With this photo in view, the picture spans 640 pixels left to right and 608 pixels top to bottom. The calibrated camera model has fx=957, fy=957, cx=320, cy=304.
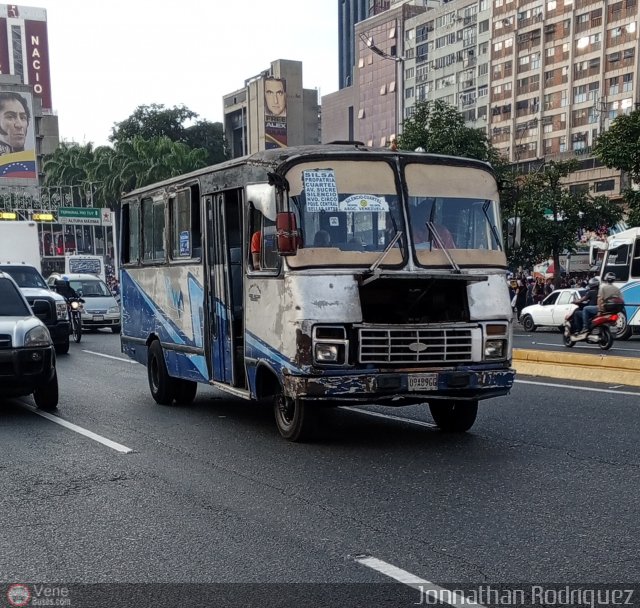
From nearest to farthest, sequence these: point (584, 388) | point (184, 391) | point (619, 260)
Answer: point (184, 391)
point (584, 388)
point (619, 260)

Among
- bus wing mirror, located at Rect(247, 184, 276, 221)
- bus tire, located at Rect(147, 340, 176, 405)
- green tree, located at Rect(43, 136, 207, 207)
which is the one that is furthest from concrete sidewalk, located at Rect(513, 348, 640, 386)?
green tree, located at Rect(43, 136, 207, 207)

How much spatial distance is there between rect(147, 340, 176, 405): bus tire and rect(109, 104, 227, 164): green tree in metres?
91.5

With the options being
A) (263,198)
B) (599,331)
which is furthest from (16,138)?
(263,198)

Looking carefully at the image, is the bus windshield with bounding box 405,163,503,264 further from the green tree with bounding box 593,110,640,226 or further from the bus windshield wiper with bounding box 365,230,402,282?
the green tree with bounding box 593,110,640,226

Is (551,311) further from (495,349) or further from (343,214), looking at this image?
(343,214)

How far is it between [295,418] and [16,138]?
7903cm

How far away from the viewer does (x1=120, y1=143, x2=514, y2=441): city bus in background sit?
8.34 meters

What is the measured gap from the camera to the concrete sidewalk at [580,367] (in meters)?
13.9

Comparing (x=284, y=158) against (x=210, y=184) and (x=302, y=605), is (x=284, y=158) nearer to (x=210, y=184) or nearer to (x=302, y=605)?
(x=210, y=184)

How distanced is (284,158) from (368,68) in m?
120

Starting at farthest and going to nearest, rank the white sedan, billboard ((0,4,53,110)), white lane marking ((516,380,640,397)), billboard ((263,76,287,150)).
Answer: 1. billboard ((0,4,53,110))
2. billboard ((263,76,287,150))
3. the white sedan
4. white lane marking ((516,380,640,397))

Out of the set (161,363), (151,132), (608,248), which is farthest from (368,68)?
(161,363)

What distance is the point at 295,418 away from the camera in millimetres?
8797

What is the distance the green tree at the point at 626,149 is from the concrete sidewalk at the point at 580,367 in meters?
18.2
